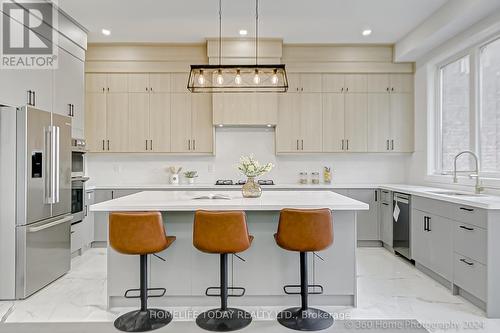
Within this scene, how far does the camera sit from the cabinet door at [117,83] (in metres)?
5.30

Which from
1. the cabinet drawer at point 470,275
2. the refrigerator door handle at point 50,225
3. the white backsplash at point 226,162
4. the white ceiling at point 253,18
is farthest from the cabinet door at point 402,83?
the refrigerator door handle at point 50,225

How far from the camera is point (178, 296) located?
9.80 feet

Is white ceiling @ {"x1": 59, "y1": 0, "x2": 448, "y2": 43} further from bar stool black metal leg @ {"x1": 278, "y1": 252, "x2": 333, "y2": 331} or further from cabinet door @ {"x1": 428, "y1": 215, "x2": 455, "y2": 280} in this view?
bar stool black metal leg @ {"x1": 278, "y1": 252, "x2": 333, "y2": 331}

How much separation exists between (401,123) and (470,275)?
9.68 feet

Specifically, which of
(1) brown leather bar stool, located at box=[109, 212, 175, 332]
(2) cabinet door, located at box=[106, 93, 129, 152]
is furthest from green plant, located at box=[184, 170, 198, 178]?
(1) brown leather bar stool, located at box=[109, 212, 175, 332]

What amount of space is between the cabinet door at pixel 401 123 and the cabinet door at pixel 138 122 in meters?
3.85

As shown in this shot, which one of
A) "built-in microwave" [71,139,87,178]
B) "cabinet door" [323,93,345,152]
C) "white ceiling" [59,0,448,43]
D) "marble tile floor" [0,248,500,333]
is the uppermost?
"white ceiling" [59,0,448,43]

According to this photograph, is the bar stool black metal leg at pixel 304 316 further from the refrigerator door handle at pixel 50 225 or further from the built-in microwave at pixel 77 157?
the built-in microwave at pixel 77 157

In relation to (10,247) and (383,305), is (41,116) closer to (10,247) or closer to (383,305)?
(10,247)

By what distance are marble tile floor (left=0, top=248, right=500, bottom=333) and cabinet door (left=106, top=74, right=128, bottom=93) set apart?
275 cm

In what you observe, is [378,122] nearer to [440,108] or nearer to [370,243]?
[440,108]

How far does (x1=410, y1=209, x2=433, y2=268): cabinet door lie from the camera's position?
378 cm

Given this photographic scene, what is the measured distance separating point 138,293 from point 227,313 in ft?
2.71

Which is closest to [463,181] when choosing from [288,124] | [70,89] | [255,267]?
[288,124]
